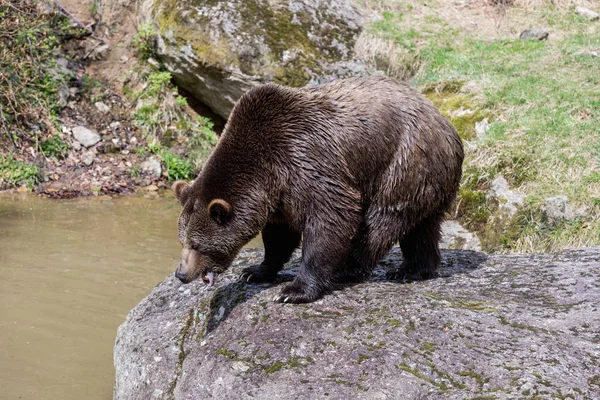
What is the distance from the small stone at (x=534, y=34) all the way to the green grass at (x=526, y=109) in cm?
21

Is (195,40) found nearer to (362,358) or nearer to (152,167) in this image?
(152,167)

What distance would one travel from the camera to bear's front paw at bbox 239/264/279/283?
5441 millimetres

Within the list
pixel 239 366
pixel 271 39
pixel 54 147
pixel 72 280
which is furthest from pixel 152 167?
pixel 239 366

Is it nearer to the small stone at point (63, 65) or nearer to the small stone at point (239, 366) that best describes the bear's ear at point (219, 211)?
the small stone at point (239, 366)

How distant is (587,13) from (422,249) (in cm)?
1171

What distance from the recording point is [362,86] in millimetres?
5316

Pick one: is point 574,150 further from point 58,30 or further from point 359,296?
point 58,30

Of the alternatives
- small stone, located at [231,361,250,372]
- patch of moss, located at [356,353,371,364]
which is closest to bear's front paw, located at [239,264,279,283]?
small stone, located at [231,361,250,372]

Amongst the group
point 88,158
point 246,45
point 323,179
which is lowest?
point 88,158

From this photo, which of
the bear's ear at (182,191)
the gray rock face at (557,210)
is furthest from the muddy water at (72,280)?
the gray rock face at (557,210)

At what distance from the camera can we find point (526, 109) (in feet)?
34.0

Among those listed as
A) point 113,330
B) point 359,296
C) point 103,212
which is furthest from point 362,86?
point 103,212

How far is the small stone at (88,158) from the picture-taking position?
12.5 m

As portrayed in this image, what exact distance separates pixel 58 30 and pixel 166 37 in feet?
9.23
